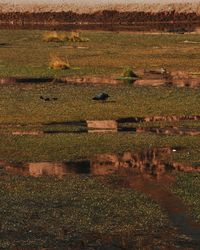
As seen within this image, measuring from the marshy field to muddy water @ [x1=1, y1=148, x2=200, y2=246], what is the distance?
17 mm

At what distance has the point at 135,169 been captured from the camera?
16.4 metres

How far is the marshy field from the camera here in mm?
12500

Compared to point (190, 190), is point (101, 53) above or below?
below

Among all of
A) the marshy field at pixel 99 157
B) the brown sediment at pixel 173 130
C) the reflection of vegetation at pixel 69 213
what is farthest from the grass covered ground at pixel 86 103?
the reflection of vegetation at pixel 69 213

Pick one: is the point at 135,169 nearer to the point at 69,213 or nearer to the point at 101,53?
the point at 69,213

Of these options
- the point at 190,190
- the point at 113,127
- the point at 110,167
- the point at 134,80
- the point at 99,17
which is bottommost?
the point at 99,17

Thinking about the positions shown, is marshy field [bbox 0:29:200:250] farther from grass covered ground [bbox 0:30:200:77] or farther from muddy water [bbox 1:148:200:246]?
grass covered ground [bbox 0:30:200:77]

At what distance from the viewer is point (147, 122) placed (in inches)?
851

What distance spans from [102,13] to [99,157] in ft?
214

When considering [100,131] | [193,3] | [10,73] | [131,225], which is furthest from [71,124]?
[193,3]

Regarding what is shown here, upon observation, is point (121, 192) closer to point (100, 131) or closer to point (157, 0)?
point (100, 131)

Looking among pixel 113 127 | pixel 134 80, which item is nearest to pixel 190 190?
pixel 113 127

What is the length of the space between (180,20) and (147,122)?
59.0 m

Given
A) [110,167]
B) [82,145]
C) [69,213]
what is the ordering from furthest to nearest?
[82,145], [110,167], [69,213]
